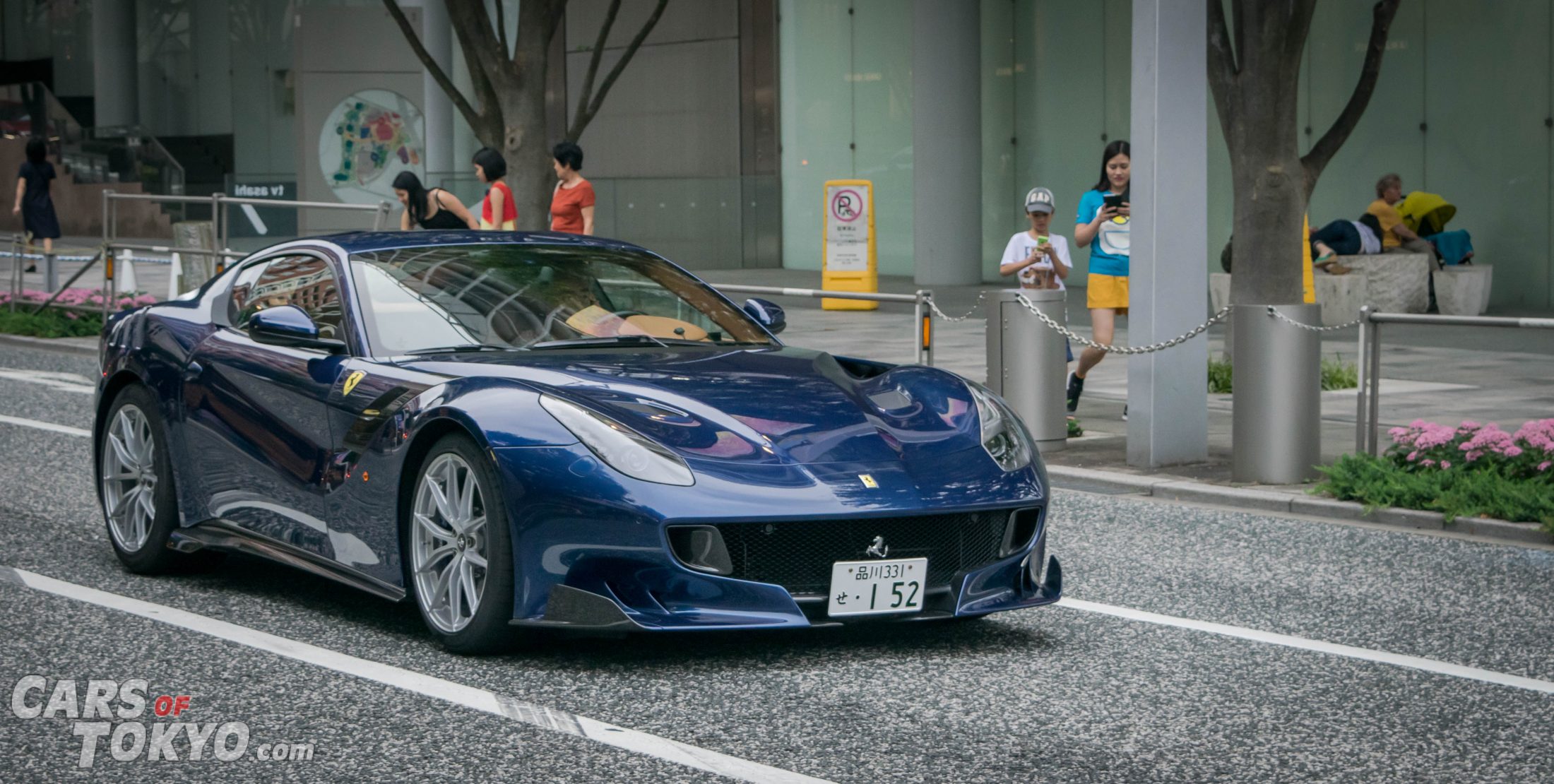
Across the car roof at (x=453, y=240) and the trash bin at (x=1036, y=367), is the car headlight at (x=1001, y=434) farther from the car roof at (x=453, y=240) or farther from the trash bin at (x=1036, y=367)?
the trash bin at (x=1036, y=367)

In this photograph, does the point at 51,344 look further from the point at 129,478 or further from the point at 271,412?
the point at 271,412

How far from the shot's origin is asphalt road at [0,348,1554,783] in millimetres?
4758

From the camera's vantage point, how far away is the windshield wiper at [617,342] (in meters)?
6.50

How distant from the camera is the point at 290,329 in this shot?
6.38 metres

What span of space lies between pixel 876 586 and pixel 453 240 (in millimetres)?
2308

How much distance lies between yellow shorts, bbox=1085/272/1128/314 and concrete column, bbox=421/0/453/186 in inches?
888

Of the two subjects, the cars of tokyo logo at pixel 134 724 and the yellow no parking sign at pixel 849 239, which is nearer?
the cars of tokyo logo at pixel 134 724

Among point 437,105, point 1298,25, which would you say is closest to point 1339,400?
point 1298,25

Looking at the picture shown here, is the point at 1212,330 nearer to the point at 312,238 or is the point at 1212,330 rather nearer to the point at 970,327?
the point at 970,327

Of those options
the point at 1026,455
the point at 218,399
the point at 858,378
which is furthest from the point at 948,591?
the point at 218,399

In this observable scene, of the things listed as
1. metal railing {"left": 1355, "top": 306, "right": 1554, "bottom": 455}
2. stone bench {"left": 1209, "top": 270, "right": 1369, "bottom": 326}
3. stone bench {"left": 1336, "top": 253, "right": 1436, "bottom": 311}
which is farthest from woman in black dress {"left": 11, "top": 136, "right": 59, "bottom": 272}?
metal railing {"left": 1355, "top": 306, "right": 1554, "bottom": 455}

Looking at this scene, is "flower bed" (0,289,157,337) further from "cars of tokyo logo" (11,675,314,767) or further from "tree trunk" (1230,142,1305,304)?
"cars of tokyo logo" (11,675,314,767)

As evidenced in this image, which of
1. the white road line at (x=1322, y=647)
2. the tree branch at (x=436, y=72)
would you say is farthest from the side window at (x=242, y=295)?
the tree branch at (x=436, y=72)

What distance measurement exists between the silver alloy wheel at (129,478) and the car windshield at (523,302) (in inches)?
50.9
